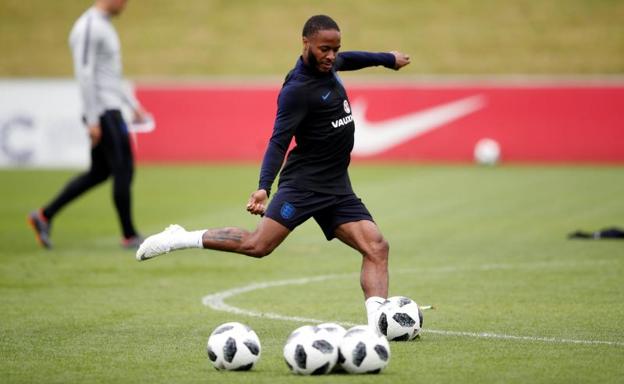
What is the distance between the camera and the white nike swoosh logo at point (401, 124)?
27.5 meters

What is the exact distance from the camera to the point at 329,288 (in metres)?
10.8

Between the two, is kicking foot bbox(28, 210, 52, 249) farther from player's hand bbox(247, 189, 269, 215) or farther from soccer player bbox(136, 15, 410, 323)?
player's hand bbox(247, 189, 269, 215)

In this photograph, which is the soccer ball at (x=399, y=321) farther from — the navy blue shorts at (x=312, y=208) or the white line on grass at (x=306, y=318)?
the navy blue shorts at (x=312, y=208)

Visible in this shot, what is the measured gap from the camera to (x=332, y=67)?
8.23 meters

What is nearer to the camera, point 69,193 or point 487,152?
point 69,193

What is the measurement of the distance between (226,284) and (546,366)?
4.63 meters

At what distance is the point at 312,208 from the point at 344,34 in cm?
2767

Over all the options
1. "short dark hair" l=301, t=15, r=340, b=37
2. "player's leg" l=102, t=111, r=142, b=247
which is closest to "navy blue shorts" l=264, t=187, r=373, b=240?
"short dark hair" l=301, t=15, r=340, b=37

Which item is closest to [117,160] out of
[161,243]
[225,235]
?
[161,243]

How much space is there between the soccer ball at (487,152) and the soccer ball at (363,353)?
66.6 ft

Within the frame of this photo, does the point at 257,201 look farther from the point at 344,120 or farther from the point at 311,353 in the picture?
the point at 311,353

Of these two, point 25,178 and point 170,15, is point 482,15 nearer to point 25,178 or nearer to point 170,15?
point 170,15

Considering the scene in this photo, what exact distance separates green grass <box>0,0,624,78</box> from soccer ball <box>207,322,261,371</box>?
26.9 meters

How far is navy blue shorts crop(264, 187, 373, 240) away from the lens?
27.0 feet
